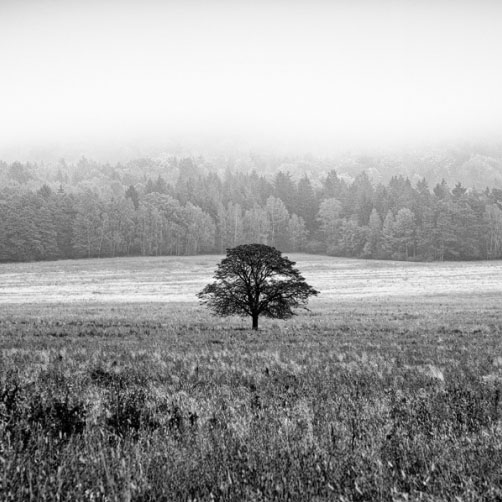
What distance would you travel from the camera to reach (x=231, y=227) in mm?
134750

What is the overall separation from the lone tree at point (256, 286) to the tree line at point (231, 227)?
9059 centimetres

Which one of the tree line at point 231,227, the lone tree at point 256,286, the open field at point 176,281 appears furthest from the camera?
the tree line at point 231,227

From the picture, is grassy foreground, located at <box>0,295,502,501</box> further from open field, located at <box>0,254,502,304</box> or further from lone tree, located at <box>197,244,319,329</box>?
open field, located at <box>0,254,502,304</box>

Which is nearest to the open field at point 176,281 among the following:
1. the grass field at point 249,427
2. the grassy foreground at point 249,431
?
the grass field at point 249,427

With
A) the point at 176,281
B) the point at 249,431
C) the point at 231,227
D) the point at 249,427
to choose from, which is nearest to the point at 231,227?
the point at 231,227

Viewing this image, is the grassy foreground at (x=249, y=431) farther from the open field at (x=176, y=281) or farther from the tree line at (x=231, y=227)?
the tree line at (x=231, y=227)

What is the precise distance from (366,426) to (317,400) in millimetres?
1364

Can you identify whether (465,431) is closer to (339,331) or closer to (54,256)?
(339,331)

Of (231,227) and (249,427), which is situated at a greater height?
(231,227)

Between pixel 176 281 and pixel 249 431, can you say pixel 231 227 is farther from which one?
pixel 249 431

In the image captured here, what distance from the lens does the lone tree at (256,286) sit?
23641 mm

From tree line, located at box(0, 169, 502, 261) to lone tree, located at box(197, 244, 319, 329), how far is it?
9059cm

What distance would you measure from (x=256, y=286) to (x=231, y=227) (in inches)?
4391

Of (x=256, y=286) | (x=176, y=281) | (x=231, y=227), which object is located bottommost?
(x=176, y=281)
